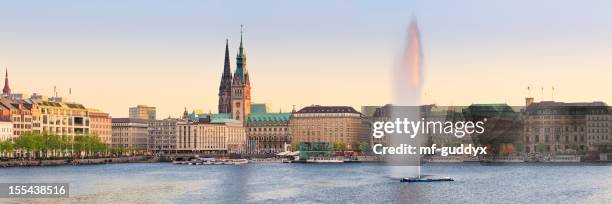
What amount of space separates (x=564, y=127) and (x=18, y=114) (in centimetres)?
9055

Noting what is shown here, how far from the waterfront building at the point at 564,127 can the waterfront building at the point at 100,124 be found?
7562cm

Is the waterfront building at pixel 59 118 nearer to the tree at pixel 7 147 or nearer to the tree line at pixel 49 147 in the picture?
the tree line at pixel 49 147

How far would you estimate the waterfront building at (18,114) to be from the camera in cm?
15212

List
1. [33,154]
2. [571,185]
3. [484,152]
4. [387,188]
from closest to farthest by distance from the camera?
[387,188]
[571,185]
[33,154]
[484,152]

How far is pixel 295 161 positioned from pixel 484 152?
32.8 m

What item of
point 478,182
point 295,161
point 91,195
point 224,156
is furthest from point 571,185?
point 224,156

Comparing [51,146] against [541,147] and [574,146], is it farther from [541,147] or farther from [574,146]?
[574,146]

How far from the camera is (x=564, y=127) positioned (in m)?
182

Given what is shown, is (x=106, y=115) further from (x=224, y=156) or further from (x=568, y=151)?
(x=568, y=151)

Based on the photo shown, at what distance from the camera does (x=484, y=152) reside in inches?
6845

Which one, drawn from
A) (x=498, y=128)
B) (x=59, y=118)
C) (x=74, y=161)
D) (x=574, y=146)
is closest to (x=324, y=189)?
(x=74, y=161)

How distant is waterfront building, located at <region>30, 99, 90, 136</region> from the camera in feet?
533

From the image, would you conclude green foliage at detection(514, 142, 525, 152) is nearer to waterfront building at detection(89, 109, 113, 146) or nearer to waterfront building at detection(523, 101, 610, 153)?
waterfront building at detection(523, 101, 610, 153)

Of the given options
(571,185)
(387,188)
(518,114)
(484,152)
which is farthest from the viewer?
(518,114)
